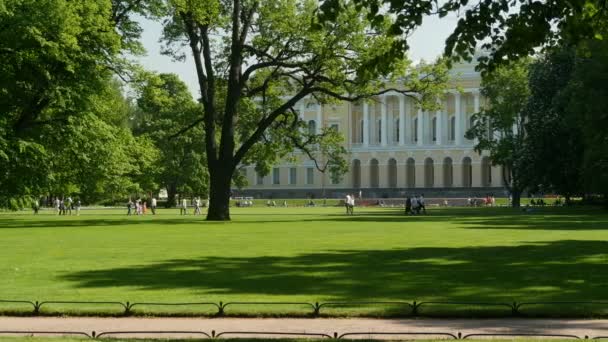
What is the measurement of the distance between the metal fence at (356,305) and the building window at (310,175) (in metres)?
128

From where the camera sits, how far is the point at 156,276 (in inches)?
707

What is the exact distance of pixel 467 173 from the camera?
131000 millimetres

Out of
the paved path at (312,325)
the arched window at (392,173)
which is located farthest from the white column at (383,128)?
the paved path at (312,325)

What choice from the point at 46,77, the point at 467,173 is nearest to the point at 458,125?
the point at 467,173

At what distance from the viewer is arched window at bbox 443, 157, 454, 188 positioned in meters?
132

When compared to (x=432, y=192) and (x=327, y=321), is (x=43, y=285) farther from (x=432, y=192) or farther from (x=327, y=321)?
(x=432, y=192)

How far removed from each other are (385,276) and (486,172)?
11311cm

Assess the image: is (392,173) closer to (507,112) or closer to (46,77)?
(507,112)

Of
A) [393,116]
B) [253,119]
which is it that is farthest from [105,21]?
[393,116]

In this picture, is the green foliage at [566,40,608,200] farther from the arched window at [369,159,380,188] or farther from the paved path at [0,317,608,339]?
the arched window at [369,159,380,188]

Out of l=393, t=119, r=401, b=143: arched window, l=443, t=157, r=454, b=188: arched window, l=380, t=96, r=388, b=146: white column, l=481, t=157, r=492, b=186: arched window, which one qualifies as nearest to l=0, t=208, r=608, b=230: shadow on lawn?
l=481, t=157, r=492, b=186: arched window

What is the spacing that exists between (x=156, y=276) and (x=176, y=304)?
477 cm

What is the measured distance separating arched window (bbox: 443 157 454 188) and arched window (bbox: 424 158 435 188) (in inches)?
69.1

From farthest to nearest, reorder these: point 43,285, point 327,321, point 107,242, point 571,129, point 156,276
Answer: point 571,129 → point 107,242 → point 156,276 → point 43,285 → point 327,321
